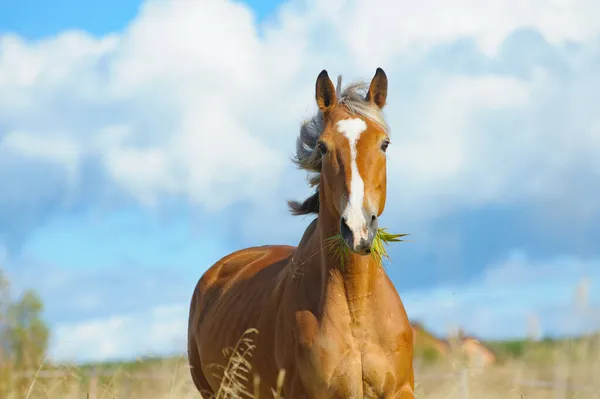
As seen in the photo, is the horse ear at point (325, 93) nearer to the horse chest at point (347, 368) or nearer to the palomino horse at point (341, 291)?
the palomino horse at point (341, 291)

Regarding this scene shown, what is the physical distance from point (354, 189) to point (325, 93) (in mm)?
1212

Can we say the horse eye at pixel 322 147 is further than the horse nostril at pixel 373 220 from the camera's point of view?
Yes

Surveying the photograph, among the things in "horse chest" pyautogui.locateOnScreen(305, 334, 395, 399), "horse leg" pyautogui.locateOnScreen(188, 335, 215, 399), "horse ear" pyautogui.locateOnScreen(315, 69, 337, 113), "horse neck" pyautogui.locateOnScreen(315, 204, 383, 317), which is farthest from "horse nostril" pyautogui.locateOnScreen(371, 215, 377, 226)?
"horse leg" pyautogui.locateOnScreen(188, 335, 215, 399)

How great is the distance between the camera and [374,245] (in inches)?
215

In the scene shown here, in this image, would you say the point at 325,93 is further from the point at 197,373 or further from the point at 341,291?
the point at 197,373

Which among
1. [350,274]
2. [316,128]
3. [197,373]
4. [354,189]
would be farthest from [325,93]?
[197,373]

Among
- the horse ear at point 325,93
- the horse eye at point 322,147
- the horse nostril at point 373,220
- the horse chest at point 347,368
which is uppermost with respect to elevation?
the horse ear at point 325,93

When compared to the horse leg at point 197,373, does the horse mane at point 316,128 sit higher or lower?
higher

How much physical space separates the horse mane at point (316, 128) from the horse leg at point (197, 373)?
2.72 meters

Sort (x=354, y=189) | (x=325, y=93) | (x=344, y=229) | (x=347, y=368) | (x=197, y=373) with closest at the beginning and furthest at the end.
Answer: (x=344, y=229) → (x=354, y=189) → (x=347, y=368) → (x=325, y=93) → (x=197, y=373)

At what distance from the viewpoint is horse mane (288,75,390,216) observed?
18.4 feet

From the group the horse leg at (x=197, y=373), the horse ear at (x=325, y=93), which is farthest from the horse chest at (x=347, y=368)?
the horse leg at (x=197, y=373)

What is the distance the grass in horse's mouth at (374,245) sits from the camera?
17.3ft

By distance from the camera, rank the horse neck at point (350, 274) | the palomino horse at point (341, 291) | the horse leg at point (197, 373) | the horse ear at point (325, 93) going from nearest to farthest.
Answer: the palomino horse at point (341, 291) < the horse neck at point (350, 274) < the horse ear at point (325, 93) < the horse leg at point (197, 373)
